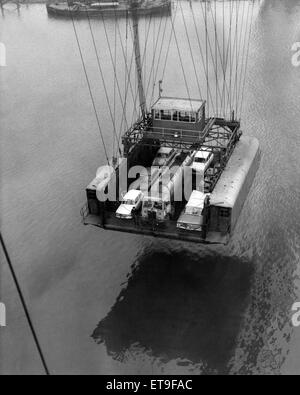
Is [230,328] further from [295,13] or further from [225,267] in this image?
[295,13]

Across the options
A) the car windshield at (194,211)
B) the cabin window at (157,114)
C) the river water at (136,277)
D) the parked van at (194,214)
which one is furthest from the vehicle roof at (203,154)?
the car windshield at (194,211)

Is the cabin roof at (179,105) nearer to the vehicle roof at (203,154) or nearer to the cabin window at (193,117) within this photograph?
the cabin window at (193,117)

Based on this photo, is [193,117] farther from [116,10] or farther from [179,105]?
[116,10]

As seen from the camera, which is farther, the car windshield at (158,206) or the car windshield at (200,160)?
the car windshield at (200,160)

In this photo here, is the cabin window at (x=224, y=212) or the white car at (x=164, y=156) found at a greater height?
the cabin window at (x=224, y=212)

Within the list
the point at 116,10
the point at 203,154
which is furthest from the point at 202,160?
the point at 116,10

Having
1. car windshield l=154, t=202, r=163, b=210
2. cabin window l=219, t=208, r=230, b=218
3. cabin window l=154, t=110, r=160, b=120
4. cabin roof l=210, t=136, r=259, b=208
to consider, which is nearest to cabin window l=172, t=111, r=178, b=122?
cabin window l=154, t=110, r=160, b=120

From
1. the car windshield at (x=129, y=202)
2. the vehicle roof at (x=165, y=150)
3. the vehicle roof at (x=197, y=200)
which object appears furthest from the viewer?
the vehicle roof at (x=165, y=150)
